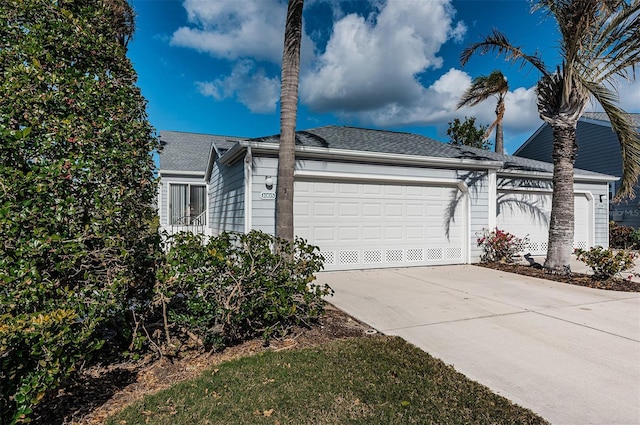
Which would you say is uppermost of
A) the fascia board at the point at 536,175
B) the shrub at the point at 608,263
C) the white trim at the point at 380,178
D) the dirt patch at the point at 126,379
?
the fascia board at the point at 536,175

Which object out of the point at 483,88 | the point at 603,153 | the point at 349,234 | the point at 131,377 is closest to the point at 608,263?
the point at 349,234

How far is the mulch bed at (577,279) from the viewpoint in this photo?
22.4 ft

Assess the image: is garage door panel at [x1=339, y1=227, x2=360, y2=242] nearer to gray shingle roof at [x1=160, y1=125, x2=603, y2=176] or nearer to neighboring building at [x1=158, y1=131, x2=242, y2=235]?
gray shingle roof at [x1=160, y1=125, x2=603, y2=176]

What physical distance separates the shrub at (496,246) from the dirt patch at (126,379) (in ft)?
22.2

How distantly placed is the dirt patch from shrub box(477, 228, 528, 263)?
267 inches


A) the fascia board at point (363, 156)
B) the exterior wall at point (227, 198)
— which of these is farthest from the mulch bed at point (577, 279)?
the exterior wall at point (227, 198)

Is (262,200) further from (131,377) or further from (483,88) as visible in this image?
(483,88)

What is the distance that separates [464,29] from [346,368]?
12821 millimetres

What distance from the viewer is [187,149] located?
51.0 ft

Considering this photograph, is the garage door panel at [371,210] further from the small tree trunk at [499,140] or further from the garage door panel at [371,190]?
the small tree trunk at [499,140]

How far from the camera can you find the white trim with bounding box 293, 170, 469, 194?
8.10 meters

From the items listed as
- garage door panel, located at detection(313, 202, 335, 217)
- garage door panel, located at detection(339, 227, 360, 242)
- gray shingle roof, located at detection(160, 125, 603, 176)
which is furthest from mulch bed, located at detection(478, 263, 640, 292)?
garage door panel, located at detection(313, 202, 335, 217)

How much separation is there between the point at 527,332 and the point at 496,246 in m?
5.80

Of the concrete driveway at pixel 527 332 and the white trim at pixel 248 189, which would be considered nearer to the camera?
the concrete driveway at pixel 527 332
